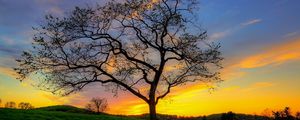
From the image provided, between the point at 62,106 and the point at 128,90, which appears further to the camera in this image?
the point at 62,106

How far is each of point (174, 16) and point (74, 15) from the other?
10601 millimetres

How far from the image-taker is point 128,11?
51.2 m

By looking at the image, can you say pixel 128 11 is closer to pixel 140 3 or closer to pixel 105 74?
pixel 140 3

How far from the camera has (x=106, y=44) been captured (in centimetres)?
5209

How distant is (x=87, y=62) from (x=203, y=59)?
12541 millimetres

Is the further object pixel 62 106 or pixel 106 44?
pixel 62 106

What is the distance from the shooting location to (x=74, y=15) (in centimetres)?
4991

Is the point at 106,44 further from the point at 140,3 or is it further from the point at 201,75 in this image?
the point at 201,75

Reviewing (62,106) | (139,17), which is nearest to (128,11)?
(139,17)

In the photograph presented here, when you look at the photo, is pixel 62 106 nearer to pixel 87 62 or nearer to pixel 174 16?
pixel 87 62

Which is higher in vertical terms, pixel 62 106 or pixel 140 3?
pixel 140 3

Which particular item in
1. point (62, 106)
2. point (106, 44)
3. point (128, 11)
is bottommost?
point (62, 106)

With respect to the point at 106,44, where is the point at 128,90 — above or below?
below

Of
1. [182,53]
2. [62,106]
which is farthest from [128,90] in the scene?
[62,106]
